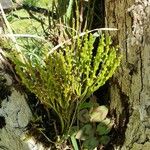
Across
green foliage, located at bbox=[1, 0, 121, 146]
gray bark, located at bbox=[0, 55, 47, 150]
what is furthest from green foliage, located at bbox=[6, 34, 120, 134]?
gray bark, located at bbox=[0, 55, 47, 150]

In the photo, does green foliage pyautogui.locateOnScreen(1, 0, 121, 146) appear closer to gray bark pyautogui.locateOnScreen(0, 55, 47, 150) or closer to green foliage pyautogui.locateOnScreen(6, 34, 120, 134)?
green foliage pyautogui.locateOnScreen(6, 34, 120, 134)

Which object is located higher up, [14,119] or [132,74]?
[132,74]

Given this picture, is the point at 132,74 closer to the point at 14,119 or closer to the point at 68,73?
the point at 68,73

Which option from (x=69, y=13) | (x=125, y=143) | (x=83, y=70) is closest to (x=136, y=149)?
(x=125, y=143)

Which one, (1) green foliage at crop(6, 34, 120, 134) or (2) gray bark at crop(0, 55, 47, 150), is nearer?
(1) green foliage at crop(6, 34, 120, 134)

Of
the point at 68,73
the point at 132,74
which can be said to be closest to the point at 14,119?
the point at 68,73

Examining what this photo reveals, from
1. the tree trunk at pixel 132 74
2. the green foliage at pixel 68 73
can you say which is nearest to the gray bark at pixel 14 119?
the green foliage at pixel 68 73

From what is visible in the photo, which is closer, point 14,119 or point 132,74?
point 132,74

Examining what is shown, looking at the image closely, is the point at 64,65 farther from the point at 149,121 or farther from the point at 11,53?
the point at 149,121

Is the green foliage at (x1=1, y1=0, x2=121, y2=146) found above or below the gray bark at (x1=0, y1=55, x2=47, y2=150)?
above

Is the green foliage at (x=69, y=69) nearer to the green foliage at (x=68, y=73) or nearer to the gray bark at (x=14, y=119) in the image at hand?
the green foliage at (x=68, y=73)
